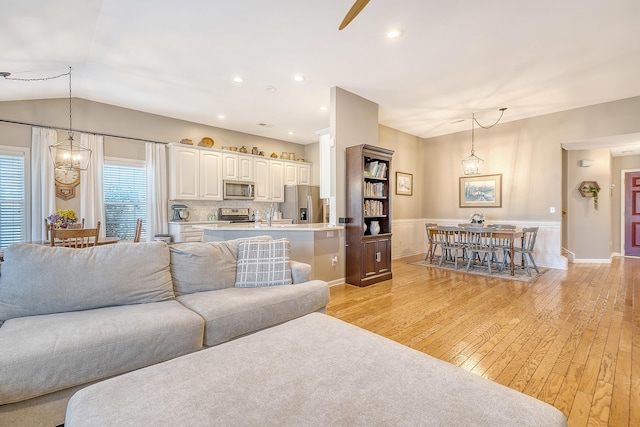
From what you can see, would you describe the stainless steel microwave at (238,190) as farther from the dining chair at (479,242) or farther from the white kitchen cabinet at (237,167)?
the dining chair at (479,242)

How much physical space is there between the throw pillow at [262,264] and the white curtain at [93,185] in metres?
3.78

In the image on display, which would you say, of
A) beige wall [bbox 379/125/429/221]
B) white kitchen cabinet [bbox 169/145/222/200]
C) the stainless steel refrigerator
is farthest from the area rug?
white kitchen cabinet [bbox 169/145/222/200]

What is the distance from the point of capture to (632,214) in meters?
6.86

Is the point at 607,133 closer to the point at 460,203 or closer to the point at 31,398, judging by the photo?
the point at 460,203

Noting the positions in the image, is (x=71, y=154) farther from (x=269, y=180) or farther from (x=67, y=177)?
(x=269, y=180)

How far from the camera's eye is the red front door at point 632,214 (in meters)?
6.78

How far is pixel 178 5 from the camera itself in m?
2.61

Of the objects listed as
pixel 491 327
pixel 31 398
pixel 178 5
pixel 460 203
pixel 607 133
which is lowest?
pixel 491 327

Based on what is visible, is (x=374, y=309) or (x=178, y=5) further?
(x=374, y=309)

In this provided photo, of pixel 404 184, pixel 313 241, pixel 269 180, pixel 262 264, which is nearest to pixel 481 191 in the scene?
pixel 404 184

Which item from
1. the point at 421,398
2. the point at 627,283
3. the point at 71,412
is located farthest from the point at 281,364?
the point at 627,283

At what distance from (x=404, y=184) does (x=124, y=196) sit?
597 cm

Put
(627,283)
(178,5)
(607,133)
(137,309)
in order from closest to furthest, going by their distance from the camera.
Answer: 1. (137,309)
2. (178,5)
3. (627,283)
4. (607,133)

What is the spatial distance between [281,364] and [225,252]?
5.33 ft
